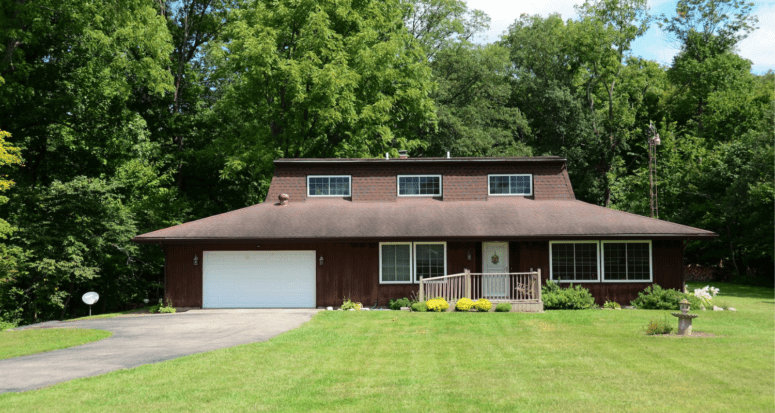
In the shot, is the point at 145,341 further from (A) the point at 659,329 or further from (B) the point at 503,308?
(A) the point at 659,329

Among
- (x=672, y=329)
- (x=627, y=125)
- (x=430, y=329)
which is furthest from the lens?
(x=627, y=125)

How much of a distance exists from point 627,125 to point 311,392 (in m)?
39.8

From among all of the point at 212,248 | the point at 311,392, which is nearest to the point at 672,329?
the point at 311,392

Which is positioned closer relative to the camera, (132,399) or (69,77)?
(132,399)

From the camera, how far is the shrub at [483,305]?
65.4 ft

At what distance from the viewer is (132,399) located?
8.95 metres

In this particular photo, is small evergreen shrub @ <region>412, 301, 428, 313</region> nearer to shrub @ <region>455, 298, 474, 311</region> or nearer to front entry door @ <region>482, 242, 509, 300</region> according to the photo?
shrub @ <region>455, 298, 474, 311</region>

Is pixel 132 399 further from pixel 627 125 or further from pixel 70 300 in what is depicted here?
pixel 627 125

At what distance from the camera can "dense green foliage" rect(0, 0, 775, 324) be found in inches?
1055

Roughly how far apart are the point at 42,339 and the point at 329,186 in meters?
12.6

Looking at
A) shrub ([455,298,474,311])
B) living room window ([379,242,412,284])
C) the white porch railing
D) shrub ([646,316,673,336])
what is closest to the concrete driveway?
living room window ([379,242,412,284])

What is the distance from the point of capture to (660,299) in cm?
2131

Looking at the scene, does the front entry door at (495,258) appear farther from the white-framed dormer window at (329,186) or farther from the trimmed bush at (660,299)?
the white-framed dormer window at (329,186)

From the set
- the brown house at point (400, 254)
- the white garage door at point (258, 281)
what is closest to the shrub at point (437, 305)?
the brown house at point (400, 254)
